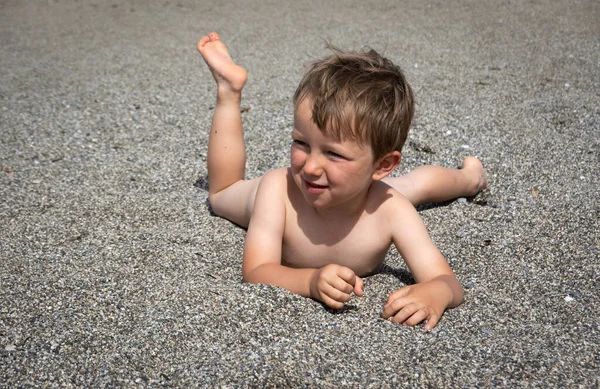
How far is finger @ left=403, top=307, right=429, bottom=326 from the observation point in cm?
221

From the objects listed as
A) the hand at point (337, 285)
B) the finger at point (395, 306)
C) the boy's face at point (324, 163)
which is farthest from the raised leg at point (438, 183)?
the hand at point (337, 285)

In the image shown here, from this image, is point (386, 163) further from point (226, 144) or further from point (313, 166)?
point (226, 144)

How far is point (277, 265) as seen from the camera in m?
2.42

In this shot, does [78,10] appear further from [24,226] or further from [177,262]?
[177,262]

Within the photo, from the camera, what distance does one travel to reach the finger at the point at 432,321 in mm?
2211

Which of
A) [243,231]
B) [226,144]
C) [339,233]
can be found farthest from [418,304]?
[226,144]

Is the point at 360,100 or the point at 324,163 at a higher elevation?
the point at 360,100

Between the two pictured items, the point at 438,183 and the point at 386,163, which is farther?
the point at 438,183

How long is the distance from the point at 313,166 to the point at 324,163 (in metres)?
0.04

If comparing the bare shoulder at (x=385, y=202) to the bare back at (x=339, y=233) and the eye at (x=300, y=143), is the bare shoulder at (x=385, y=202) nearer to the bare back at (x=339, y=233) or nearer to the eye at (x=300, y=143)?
the bare back at (x=339, y=233)

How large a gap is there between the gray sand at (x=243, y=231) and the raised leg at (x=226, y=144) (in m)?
0.11

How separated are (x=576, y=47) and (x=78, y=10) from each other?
5552 millimetres

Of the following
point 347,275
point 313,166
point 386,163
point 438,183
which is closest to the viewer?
point 347,275

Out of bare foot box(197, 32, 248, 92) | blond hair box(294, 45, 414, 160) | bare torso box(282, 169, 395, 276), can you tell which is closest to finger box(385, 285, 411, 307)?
bare torso box(282, 169, 395, 276)
